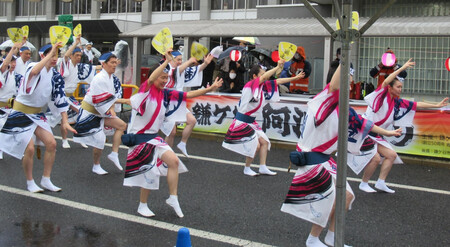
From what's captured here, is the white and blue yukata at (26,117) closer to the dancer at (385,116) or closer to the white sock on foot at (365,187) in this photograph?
the dancer at (385,116)

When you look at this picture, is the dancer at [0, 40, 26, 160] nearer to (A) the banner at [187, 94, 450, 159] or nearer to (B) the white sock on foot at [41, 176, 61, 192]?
(B) the white sock on foot at [41, 176, 61, 192]

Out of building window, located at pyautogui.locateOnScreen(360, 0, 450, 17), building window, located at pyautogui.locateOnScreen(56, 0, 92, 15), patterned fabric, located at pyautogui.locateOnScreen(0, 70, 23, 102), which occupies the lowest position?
patterned fabric, located at pyautogui.locateOnScreen(0, 70, 23, 102)

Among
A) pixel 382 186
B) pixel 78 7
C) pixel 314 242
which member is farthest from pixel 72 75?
pixel 78 7

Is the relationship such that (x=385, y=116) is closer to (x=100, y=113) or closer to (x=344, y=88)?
(x=344, y=88)

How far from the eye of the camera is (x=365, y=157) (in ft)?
21.5

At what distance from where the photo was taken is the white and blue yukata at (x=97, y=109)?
7309 mm

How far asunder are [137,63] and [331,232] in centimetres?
1188

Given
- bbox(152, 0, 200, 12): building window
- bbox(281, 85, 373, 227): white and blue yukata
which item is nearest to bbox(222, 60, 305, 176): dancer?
bbox(281, 85, 373, 227): white and blue yukata

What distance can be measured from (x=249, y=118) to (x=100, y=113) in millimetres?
2227

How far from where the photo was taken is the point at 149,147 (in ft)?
18.0

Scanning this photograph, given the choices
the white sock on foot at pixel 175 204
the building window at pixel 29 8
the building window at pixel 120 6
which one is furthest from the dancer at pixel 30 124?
the building window at pixel 29 8

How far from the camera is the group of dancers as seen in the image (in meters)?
4.48

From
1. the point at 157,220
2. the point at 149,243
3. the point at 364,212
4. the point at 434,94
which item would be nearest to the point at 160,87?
the point at 157,220

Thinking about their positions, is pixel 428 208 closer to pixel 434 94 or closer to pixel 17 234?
pixel 17 234
